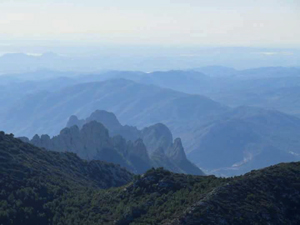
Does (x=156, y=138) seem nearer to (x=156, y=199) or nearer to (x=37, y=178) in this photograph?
(x=37, y=178)

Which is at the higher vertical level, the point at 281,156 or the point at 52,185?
the point at 52,185

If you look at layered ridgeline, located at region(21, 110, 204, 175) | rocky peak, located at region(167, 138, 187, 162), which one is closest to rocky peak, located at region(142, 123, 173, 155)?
rocky peak, located at region(167, 138, 187, 162)

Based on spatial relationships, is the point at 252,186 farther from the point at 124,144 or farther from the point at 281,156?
the point at 281,156

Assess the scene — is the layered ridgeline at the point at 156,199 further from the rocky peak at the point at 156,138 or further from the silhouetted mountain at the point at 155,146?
the rocky peak at the point at 156,138

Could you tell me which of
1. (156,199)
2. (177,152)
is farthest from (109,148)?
(156,199)

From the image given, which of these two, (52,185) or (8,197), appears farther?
(52,185)

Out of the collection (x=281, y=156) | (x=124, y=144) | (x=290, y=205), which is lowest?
(x=281, y=156)

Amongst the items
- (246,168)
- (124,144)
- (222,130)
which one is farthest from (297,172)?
(222,130)

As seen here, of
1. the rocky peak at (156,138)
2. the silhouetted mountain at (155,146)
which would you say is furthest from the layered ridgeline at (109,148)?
the rocky peak at (156,138)
